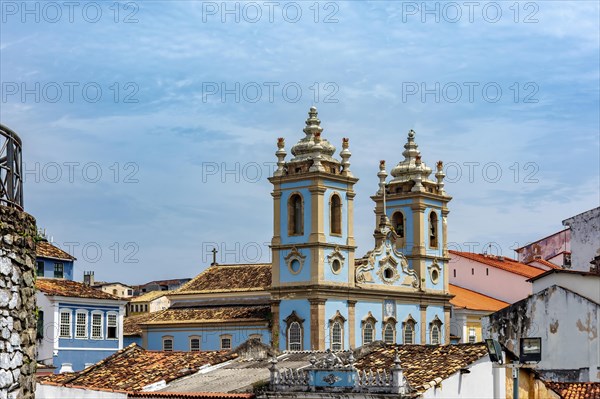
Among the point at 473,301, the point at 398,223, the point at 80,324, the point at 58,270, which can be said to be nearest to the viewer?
the point at 80,324

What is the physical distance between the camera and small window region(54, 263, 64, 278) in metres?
51.4

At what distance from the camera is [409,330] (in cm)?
5750

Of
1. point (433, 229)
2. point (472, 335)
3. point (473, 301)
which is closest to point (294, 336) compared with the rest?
point (433, 229)

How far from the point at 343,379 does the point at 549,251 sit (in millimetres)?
47887

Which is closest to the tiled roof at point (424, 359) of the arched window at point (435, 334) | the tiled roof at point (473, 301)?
the arched window at point (435, 334)

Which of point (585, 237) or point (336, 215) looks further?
point (336, 215)

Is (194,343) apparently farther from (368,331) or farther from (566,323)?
(566,323)

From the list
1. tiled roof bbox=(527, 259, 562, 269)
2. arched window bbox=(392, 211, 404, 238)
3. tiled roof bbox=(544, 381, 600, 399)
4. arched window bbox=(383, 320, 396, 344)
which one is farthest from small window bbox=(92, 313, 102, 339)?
tiled roof bbox=(544, 381, 600, 399)

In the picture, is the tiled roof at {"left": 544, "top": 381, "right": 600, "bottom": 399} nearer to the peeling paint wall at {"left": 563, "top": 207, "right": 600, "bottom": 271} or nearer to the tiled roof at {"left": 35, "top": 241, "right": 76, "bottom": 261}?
the peeling paint wall at {"left": 563, "top": 207, "right": 600, "bottom": 271}

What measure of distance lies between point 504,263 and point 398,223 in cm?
1011

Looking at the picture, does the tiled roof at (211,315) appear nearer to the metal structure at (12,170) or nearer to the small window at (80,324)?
the small window at (80,324)

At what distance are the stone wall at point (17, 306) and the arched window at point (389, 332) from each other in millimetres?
46756

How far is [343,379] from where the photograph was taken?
23.2 m

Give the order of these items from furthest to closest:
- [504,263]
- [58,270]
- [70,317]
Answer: [504,263] < [58,270] < [70,317]
